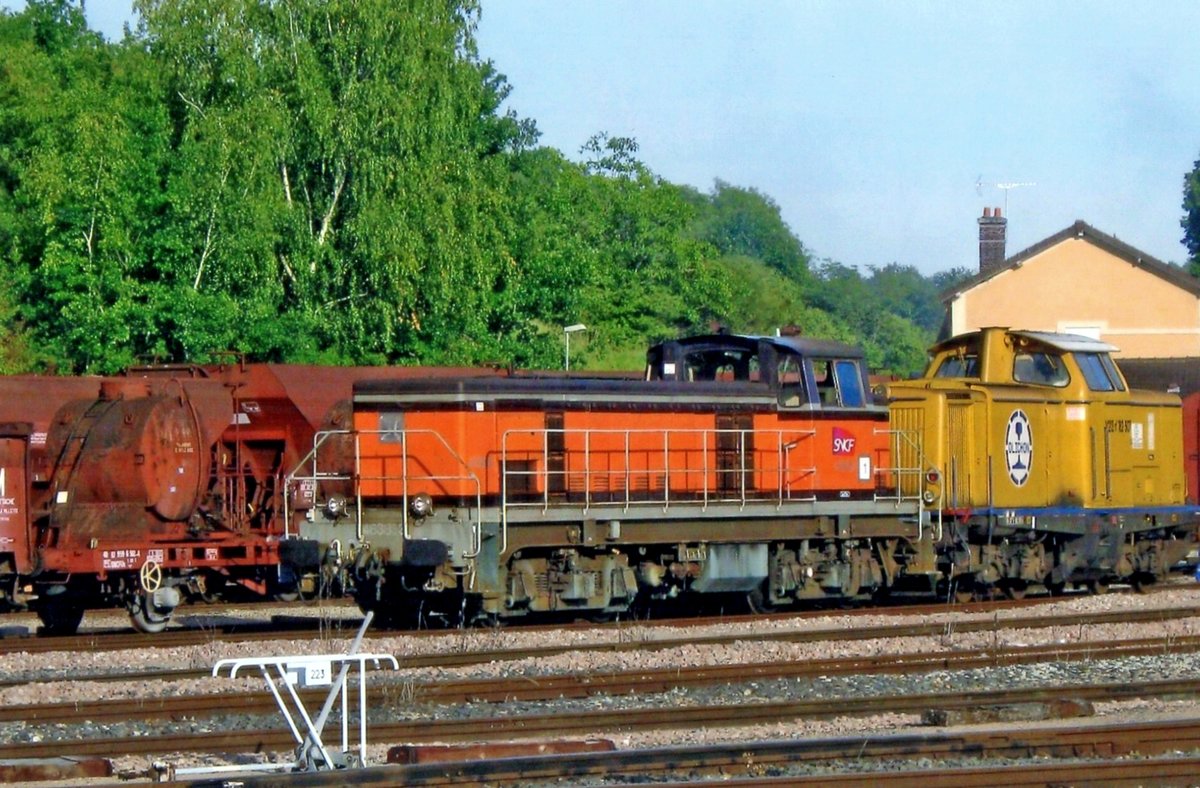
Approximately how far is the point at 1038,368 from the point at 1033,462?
127 centimetres

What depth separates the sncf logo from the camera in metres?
18.1

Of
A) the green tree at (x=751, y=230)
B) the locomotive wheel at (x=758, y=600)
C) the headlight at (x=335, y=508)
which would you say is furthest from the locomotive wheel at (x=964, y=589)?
the green tree at (x=751, y=230)

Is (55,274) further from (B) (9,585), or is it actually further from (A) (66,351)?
(B) (9,585)

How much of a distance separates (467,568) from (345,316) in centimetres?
1865

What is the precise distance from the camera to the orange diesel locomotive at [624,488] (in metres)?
15.7

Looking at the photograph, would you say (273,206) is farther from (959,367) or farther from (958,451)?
(958,451)

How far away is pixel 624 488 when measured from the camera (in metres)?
16.8

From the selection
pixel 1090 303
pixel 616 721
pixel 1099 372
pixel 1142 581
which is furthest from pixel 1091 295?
pixel 616 721

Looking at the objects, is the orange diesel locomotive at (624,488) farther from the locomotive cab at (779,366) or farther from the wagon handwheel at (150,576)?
the wagon handwheel at (150,576)

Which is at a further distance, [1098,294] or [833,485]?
[1098,294]

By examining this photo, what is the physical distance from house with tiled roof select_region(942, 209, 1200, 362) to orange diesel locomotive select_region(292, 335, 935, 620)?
30831mm

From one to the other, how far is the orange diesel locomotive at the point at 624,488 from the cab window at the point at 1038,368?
2.47m

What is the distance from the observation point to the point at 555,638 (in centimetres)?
1547

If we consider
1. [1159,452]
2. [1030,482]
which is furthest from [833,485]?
[1159,452]
